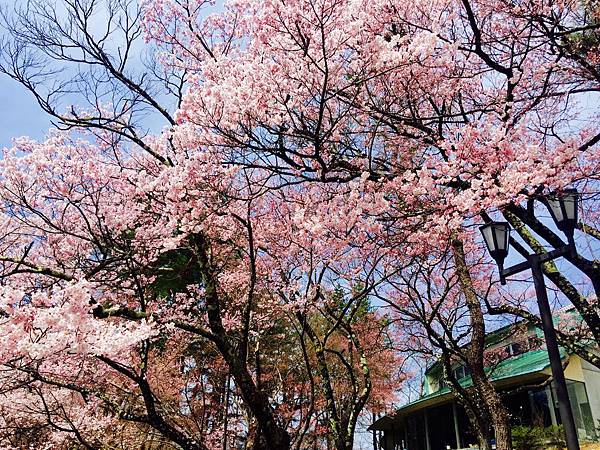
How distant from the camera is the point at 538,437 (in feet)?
35.5

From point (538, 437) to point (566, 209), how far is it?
25.3ft

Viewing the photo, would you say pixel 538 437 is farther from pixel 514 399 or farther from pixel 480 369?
pixel 480 369

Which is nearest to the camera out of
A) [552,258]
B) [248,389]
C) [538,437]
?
[552,258]

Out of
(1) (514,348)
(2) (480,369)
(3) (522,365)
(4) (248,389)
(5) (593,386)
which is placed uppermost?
(1) (514,348)

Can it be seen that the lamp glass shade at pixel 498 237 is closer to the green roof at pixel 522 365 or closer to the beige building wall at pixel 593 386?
the green roof at pixel 522 365

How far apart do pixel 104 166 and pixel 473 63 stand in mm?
5171

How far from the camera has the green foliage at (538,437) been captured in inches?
417

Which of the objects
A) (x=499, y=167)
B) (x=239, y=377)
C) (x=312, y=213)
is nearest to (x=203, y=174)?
(x=312, y=213)

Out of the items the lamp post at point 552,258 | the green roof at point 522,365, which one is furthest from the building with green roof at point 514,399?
the lamp post at point 552,258

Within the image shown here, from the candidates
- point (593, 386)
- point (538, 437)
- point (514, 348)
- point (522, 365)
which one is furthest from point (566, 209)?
point (514, 348)

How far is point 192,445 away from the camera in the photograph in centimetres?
659

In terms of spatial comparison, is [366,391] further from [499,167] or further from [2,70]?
[2,70]

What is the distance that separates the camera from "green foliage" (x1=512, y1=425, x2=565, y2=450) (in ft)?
34.8

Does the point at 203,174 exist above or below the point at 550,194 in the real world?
above
